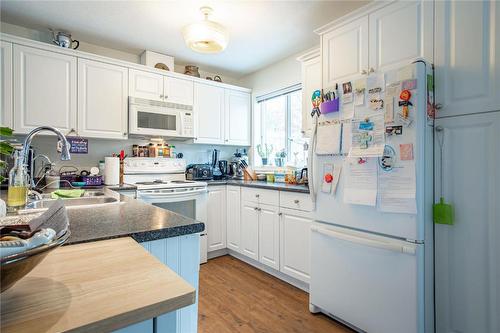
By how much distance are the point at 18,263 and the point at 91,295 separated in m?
0.14

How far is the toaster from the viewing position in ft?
11.2

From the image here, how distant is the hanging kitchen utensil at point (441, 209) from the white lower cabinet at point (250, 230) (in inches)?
66.0

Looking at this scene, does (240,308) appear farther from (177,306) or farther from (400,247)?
(177,306)

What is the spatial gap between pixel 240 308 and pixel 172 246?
1.40 meters

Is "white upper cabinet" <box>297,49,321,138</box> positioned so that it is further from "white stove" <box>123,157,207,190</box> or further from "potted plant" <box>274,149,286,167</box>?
"white stove" <box>123,157,207,190</box>

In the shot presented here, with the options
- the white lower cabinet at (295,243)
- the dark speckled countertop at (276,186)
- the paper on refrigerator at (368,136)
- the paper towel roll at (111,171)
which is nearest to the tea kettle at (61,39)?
the paper towel roll at (111,171)

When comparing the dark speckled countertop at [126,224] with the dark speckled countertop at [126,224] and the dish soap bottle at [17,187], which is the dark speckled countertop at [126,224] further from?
the dish soap bottle at [17,187]

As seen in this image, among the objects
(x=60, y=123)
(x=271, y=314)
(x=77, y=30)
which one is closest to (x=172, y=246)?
(x=271, y=314)

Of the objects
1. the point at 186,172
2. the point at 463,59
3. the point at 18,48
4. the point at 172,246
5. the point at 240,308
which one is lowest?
the point at 240,308

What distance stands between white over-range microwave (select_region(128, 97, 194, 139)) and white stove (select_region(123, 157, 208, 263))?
0.37 metres

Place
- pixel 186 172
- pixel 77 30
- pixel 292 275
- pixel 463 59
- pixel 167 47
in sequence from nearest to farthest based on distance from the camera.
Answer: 1. pixel 463 59
2. pixel 292 275
3. pixel 77 30
4. pixel 167 47
5. pixel 186 172

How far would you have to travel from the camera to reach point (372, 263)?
165 cm

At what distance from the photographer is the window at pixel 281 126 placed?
3336mm

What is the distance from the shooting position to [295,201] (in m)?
2.40
